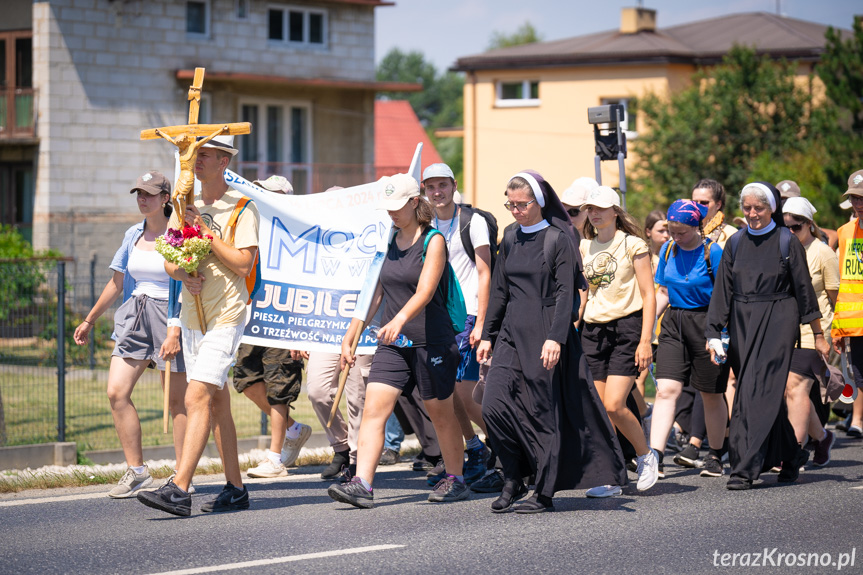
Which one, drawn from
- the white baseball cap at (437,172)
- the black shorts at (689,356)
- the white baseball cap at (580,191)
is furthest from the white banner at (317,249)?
the black shorts at (689,356)

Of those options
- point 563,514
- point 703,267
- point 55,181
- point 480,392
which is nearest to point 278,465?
point 480,392

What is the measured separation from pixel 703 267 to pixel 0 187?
83.5 ft

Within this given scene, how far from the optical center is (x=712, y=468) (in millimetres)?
8758

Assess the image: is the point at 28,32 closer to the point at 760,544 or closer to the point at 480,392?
the point at 480,392

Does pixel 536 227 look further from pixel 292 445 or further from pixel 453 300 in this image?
pixel 292 445

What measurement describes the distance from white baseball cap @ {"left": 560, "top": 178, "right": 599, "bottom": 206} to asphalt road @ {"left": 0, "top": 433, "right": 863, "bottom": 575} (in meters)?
2.15

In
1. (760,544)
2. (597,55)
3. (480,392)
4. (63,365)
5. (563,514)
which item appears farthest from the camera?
(597,55)

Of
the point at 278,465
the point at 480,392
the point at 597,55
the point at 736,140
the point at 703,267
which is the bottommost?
the point at 278,465

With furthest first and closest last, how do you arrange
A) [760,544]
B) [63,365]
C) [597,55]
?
[597,55]
[63,365]
[760,544]

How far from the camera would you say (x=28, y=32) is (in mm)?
29016

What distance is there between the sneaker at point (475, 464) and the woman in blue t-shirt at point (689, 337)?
1.29 meters

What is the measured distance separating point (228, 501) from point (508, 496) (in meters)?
1.79

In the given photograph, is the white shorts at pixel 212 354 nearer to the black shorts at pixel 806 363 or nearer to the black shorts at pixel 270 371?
the black shorts at pixel 270 371

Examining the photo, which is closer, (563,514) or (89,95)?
(563,514)
